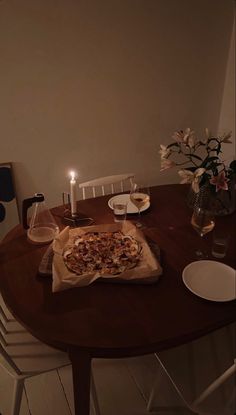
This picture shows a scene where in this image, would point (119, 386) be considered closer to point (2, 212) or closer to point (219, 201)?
point (219, 201)

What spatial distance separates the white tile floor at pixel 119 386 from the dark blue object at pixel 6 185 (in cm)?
110

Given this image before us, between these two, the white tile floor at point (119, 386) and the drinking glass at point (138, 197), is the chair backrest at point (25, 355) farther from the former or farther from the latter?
the drinking glass at point (138, 197)

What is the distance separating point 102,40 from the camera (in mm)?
2082

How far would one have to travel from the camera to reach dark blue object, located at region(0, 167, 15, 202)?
2135mm

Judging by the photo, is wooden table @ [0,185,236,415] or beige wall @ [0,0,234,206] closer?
wooden table @ [0,185,236,415]

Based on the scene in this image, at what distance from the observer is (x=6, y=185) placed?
85.7 inches

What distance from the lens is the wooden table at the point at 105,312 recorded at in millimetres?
915

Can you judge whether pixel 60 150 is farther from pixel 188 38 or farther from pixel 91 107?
pixel 188 38

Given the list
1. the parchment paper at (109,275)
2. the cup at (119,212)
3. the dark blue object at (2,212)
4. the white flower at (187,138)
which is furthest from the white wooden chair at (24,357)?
the dark blue object at (2,212)

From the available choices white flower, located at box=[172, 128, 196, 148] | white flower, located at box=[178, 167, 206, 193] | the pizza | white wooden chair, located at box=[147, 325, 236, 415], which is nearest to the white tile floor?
white wooden chair, located at box=[147, 325, 236, 415]

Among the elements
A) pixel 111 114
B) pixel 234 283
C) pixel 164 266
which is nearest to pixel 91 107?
pixel 111 114

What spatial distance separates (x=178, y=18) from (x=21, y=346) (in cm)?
229

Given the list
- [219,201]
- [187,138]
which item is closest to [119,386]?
[219,201]

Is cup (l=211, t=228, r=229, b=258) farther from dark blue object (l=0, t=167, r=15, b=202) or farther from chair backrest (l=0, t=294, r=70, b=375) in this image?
dark blue object (l=0, t=167, r=15, b=202)
